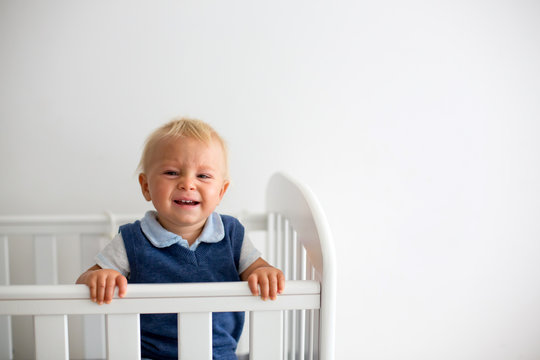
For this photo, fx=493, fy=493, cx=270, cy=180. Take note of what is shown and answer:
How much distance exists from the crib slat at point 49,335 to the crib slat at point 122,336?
0.07 m

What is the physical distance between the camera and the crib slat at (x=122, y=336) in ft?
2.49

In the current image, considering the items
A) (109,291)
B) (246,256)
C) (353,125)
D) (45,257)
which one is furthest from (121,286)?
(353,125)

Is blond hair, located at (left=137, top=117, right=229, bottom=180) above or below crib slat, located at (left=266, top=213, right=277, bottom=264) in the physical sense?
above

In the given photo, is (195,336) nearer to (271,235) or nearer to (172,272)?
(172,272)

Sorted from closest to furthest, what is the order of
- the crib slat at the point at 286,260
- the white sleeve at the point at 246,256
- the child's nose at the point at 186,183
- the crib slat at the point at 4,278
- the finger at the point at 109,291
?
the finger at the point at 109,291, the child's nose at the point at 186,183, the white sleeve at the point at 246,256, the crib slat at the point at 286,260, the crib slat at the point at 4,278

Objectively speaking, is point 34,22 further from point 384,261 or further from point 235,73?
point 384,261

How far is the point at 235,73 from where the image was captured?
1356 mm

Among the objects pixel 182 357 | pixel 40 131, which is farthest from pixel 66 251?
pixel 182 357

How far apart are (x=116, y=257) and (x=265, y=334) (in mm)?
356

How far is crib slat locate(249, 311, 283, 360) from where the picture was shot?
78 cm

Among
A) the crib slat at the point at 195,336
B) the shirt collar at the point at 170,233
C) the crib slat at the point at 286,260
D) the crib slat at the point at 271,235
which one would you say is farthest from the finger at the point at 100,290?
the crib slat at the point at 271,235

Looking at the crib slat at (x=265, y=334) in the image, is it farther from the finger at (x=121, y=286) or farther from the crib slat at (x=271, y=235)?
the crib slat at (x=271, y=235)

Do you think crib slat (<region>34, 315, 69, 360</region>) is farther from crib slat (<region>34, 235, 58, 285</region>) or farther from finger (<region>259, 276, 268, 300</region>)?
crib slat (<region>34, 235, 58, 285</region>)

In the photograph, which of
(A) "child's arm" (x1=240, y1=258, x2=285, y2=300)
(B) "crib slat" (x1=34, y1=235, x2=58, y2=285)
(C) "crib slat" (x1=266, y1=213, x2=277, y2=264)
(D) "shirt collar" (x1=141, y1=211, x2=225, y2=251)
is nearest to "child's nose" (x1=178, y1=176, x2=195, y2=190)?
(D) "shirt collar" (x1=141, y1=211, x2=225, y2=251)
